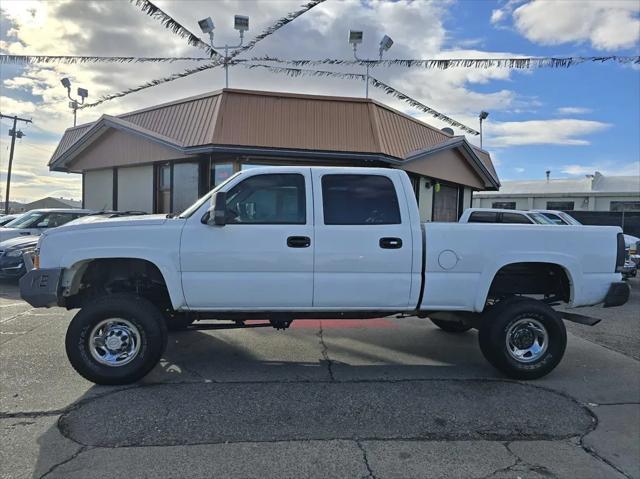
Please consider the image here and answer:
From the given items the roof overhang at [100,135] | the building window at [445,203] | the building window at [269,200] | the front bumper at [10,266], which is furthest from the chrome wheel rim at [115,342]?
the building window at [445,203]

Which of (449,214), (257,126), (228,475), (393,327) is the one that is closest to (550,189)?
(449,214)

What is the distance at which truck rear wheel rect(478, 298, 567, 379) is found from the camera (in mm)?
5043

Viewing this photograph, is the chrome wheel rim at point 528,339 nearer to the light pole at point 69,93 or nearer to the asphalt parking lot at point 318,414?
the asphalt parking lot at point 318,414

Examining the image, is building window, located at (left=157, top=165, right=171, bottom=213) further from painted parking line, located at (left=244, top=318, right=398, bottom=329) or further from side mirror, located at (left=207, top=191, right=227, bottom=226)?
side mirror, located at (left=207, top=191, right=227, bottom=226)

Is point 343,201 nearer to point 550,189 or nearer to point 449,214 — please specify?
point 449,214

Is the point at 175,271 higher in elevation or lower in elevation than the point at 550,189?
lower

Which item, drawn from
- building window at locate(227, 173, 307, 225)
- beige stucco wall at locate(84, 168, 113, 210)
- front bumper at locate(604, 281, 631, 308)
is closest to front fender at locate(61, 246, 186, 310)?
building window at locate(227, 173, 307, 225)

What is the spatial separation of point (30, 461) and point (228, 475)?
1377 millimetres

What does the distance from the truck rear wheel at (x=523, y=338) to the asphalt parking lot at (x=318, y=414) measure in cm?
18

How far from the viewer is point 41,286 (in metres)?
4.64

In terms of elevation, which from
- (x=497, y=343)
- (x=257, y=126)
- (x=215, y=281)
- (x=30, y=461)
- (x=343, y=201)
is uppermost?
(x=257, y=126)

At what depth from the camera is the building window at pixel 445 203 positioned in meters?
17.6

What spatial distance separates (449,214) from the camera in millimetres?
18875

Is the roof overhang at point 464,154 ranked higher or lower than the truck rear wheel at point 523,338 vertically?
higher
